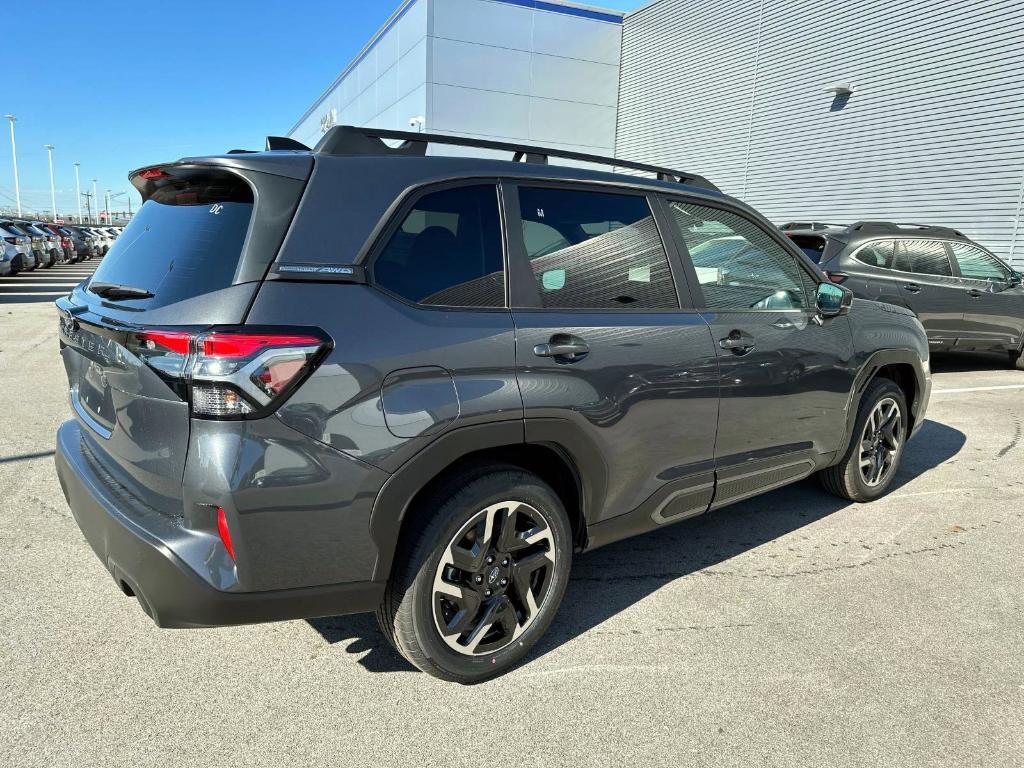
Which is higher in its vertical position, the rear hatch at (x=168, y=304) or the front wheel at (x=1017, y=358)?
the rear hatch at (x=168, y=304)

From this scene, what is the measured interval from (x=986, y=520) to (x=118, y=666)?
4540 mm

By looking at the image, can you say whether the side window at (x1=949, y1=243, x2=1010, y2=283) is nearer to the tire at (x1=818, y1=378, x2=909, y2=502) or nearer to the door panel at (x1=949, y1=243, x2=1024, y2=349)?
the door panel at (x1=949, y1=243, x2=1024, y2=349)

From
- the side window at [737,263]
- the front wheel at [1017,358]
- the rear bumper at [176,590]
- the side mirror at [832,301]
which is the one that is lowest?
the front wheel at [1017,358]

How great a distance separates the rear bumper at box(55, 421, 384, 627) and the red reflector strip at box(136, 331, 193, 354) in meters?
0.54

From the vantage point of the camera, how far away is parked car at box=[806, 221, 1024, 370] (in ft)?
29.1

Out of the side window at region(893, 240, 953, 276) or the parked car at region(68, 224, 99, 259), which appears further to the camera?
the parked car at region(68, 224, 99, 259)

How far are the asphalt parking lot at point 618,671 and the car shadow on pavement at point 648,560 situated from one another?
0.01 meters

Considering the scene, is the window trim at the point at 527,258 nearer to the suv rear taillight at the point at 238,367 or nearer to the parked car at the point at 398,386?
the parked car at the point at 398,386

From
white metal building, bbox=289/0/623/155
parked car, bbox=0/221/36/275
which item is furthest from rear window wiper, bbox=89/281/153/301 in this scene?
white metal building, bbox=289/0/623/155

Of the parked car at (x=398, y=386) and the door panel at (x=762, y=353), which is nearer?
the parked car at (x=398, y=386)

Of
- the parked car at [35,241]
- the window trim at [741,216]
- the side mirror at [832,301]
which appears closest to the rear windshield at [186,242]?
the window trim at [741,216]

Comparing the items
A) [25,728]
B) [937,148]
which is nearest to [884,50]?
[937,148]

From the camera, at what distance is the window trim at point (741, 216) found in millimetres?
3221

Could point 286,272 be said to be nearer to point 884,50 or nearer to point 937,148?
point 937,148
